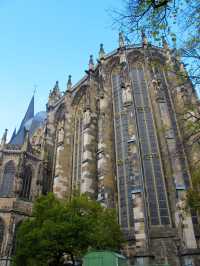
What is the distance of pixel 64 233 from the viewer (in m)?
→ 10.4

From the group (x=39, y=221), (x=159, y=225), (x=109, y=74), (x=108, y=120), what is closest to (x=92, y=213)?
(x=39, y=221)

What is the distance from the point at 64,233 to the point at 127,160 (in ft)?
24.4

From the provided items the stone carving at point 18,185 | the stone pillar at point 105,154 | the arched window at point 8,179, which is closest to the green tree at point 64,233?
the stone pillar at point 105,154

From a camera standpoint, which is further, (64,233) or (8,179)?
(8,179)

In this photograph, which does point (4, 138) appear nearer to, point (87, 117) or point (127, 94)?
point (87, 117)

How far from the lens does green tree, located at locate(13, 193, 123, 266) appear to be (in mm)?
10312

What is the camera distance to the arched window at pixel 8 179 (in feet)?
67.6

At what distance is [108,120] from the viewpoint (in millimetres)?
19094

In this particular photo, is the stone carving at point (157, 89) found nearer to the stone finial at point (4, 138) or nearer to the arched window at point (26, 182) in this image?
the arched window at point (26, 182)

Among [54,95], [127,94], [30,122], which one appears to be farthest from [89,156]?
[30,122]

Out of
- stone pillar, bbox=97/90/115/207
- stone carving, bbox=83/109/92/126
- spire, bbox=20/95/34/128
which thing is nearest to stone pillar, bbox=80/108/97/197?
stone carving, bbox=83/109/92/126

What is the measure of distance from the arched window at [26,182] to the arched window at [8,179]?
1.01 meters

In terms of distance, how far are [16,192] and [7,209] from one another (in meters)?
1.73

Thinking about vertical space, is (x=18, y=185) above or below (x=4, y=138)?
below
